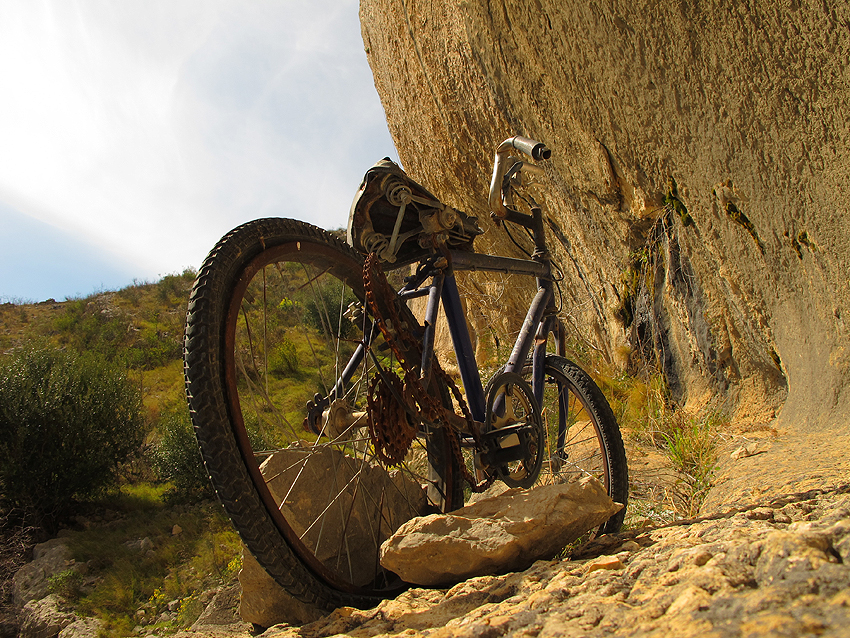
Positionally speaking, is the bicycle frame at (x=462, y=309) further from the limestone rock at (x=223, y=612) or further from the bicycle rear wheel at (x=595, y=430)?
the limestone rock at (x=223, y=612)

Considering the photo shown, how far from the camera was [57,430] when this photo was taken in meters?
8.04

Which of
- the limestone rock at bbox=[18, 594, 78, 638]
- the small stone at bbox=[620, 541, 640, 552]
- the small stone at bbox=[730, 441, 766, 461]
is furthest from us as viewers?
the limestone rock at bbox=[18, 594, 78, 638]

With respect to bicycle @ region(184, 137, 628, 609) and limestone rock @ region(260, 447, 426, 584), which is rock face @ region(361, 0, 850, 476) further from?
limestone rock @ region(260, 447, 426, 584)

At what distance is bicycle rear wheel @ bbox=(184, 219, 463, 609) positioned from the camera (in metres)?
1.14

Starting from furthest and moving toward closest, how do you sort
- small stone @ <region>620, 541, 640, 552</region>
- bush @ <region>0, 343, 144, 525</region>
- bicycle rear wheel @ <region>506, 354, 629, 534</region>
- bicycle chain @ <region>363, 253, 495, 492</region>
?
bush @ <region>0, 343, 144, 525</region>
bicycle rear wheel @ <region>506, 354, 629, 534</region>
bicycle chain @ <region>363, 253, 495, 492</region>
small stone @ <region>620, 541, 640, 552</region>

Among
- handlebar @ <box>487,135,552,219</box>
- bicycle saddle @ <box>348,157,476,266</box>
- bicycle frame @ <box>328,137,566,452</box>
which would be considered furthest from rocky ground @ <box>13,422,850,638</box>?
Result: handlebar @ <box>487,135,552,219</box>

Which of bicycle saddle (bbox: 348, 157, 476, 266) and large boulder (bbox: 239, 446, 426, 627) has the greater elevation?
bicycle saddle (bbox: 348, 157, 476, 266)

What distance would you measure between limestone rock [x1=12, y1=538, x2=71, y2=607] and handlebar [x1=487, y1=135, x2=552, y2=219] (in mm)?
6199

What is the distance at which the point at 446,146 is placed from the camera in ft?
18.0

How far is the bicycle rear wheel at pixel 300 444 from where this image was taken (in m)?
1.14

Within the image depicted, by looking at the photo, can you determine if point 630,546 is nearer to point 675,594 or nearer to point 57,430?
point 675,594

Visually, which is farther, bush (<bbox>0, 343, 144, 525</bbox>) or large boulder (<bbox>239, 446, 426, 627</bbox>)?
bush (<bbox>0, 343, 144, 525</bbox>)

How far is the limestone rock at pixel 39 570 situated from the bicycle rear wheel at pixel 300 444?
5347 millimetres

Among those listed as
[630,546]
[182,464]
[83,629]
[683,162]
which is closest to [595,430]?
[630,546]
